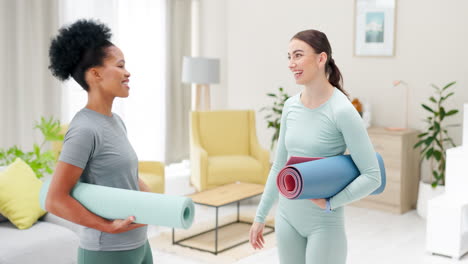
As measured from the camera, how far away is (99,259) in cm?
163

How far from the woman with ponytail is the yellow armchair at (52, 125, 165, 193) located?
9.75 feet

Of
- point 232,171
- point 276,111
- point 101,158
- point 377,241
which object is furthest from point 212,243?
point 101,158

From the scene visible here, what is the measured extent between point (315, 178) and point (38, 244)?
2028mm

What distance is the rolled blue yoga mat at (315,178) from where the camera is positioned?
5.62 ft

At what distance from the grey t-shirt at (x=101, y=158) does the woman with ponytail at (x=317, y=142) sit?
0.57 meters

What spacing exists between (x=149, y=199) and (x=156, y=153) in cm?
616

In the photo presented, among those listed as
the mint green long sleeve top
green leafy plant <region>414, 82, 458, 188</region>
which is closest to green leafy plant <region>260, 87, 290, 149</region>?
green leafy plant <region>414, 82, 458, 188</region>

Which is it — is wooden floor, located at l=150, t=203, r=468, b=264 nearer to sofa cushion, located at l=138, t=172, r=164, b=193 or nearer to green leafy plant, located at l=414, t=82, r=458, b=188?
sofa cushion, located at l=138, t=172, r=164, b=193

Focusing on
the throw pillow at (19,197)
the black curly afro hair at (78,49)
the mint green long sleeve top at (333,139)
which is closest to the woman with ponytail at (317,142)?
the mint green long sleeve top at (333,139)

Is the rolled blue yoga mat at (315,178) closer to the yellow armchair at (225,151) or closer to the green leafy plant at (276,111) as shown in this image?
the yellow armchair at (225,151)

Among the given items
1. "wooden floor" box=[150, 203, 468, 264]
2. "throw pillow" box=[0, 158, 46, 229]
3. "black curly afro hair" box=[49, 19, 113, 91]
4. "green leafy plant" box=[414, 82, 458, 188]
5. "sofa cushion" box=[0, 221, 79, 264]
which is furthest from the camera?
"green leafy plant" box=[414, 82, 458, 188]

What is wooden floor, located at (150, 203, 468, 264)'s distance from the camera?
4188 millimetres

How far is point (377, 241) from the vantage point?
4660 millimetres

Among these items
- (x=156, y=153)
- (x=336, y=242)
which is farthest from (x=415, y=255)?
(x=156, y=153)
